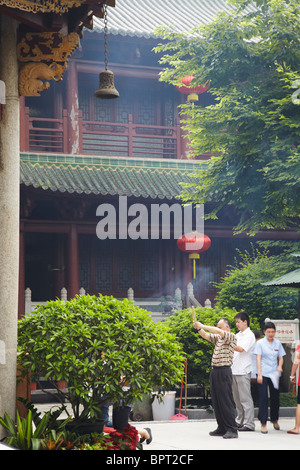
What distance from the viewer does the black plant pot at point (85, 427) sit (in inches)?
276

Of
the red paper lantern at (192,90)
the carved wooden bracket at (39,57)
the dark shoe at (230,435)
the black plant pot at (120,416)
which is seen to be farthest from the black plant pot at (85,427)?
the red paper lantern at (192,90)

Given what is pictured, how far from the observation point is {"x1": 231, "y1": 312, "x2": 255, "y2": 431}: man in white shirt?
35.1 feet

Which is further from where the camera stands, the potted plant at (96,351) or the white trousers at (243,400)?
the white trousers at (243,400)

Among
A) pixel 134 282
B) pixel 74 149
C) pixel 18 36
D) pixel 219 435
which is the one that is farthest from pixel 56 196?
pixel 18 36

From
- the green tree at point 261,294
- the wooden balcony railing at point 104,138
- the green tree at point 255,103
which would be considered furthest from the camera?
the wooden balcony railing at point 104,138

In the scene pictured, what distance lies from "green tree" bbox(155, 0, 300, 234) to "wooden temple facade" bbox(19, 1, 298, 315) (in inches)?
137

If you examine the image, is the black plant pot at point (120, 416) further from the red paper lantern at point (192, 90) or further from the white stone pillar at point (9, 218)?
the red paper lantern at point (192, 90)

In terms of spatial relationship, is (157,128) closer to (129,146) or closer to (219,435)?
(129,146)

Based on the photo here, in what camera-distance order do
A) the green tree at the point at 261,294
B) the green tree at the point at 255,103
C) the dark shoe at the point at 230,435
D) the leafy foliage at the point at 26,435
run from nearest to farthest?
the leafy foliage at the point at 26,435 → the dark shoe at the point at 230,435 → the green tree at the point at 255,103 → the green tree at the point at 261,294

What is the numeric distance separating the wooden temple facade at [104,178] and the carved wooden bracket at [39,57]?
32.8 ft

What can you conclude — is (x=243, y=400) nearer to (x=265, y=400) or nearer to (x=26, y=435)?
(x=265, y=400)

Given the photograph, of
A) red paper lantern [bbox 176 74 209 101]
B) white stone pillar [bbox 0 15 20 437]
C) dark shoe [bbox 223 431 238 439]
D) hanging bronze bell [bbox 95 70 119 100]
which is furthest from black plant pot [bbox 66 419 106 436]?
red paper lantern [bbox 176 74 209 101]

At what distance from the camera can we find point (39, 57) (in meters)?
7.50

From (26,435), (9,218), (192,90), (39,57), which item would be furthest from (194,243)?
(26,435)
